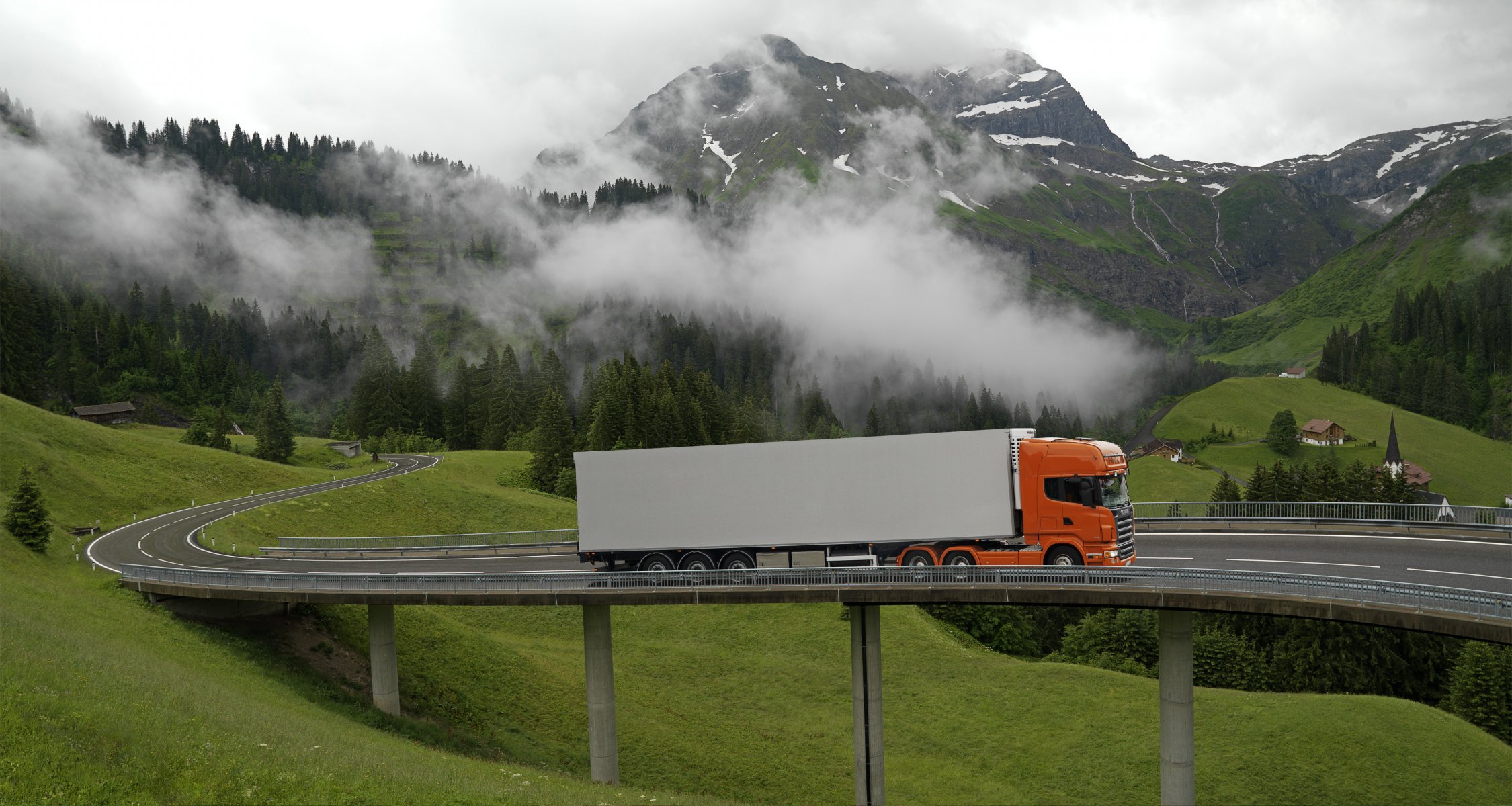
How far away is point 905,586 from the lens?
2850cm

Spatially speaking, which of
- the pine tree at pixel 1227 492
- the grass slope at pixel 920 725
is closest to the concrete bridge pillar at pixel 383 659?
the grass slope at pixel 920 725

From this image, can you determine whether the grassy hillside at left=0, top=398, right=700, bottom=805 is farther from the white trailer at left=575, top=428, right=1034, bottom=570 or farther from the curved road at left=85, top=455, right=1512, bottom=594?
the white trailer at left=575, top=428, right=1034, bottom=570

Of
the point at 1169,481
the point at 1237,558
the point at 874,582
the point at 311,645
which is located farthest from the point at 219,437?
the point at 1169,481

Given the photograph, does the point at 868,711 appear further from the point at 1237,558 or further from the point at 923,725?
the point at 1237,558

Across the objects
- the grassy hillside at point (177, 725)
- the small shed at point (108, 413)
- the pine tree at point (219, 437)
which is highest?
the small shed at point (108, 413)

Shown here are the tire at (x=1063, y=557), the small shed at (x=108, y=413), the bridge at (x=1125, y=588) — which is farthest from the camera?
the small shed at (x=108, y=413)

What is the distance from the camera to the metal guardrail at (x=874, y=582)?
22.9m

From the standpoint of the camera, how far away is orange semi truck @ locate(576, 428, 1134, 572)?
2861cm

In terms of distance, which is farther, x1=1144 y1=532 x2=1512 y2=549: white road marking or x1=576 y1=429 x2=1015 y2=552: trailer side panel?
x1=1144 y1=532 x2=1512 y2=549: white road marking

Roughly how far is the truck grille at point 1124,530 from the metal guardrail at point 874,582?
199 centimetres

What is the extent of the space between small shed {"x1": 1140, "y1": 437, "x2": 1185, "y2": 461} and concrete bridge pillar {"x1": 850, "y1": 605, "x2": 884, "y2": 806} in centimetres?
17242

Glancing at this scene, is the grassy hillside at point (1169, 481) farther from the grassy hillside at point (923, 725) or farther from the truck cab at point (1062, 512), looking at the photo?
the truck cab at point (1062, 512)

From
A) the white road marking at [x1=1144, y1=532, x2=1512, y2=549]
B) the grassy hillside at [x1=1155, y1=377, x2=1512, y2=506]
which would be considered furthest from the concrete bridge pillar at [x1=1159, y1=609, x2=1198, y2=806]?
Answer: the grassy hillside at [x1=1155, y1=377, x2=1512, y2=506]

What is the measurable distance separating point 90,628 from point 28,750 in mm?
15599
